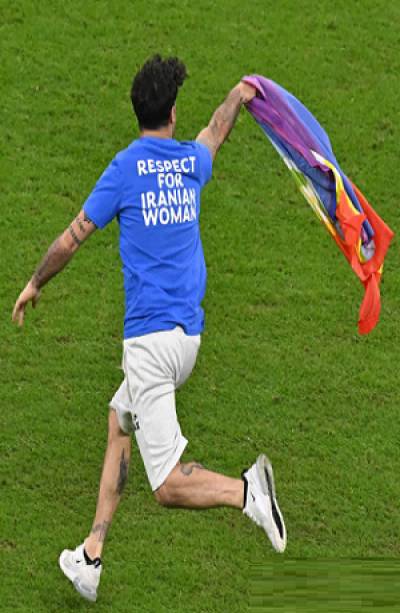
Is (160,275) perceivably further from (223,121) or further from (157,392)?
(223,121)

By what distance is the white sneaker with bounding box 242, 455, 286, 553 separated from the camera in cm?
946

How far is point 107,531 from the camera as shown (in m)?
10.1

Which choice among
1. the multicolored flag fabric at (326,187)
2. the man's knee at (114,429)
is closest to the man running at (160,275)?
the man's knee at (114,429)

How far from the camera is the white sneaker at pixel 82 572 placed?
31.8 feet

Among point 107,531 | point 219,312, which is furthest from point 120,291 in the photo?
point 107,531

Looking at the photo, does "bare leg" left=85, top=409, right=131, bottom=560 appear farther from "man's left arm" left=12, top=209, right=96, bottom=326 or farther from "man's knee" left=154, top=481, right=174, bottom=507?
"man's left arm" left=12, top=209, right=96, bottom=326

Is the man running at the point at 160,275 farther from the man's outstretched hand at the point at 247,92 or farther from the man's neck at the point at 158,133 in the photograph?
the man's outstretched hand at the point at 247,92

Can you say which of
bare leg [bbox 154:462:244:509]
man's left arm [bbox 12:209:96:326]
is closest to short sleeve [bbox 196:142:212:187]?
man's left arm [bbox 12:209:96:326]

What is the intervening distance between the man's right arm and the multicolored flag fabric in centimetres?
A: 19

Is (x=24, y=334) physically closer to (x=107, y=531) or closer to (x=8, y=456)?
(x=8, y=456)

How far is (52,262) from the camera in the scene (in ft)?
30.8

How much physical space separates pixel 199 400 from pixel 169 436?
2125 mm

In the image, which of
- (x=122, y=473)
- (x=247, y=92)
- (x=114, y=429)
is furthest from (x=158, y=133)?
(x=122, y=473)

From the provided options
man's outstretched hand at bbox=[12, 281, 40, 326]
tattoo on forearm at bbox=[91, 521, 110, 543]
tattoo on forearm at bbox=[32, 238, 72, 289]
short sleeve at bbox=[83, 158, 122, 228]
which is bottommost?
tattoo on forearm at bbox=[91, 521, 110, 543]
